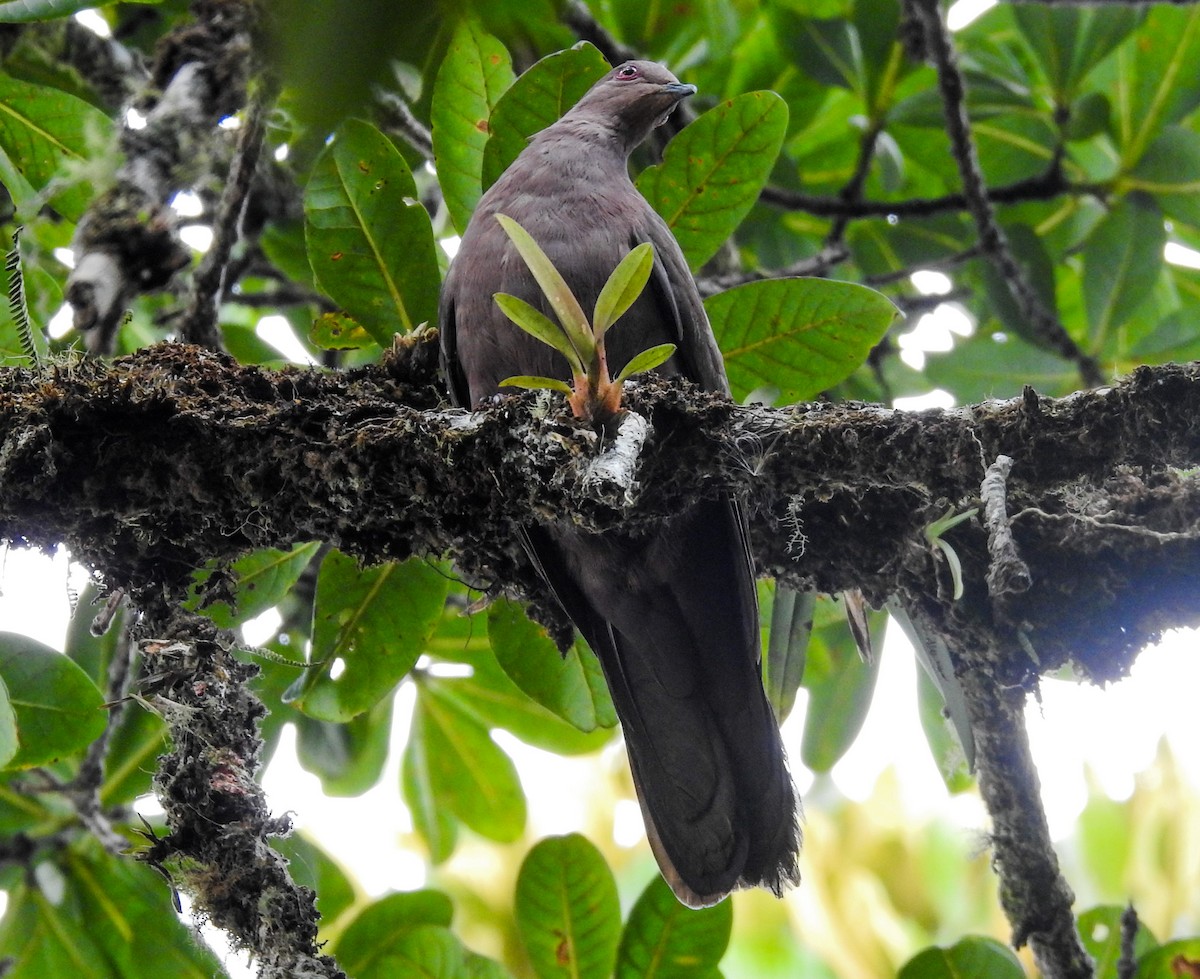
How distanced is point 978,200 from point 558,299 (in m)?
2.53

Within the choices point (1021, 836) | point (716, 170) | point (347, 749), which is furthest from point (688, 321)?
point (347, 749)

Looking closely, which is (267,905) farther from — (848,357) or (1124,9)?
(1124,9)

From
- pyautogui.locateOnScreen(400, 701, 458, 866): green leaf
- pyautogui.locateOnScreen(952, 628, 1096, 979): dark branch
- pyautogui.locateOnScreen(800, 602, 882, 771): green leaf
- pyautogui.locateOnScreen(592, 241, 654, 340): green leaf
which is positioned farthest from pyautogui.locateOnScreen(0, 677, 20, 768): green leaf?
pyautogui.locateOnScreen(800, 602, 882, 771): green leaf

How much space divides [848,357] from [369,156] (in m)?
1.36

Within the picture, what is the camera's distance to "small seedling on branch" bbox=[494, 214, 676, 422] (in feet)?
6.75

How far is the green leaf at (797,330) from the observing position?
9.92ft

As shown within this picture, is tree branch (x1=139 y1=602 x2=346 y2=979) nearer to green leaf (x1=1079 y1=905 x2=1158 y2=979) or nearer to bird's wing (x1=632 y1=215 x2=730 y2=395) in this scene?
bird's wing (x1=632 y1=215 x2=730 y2=395)

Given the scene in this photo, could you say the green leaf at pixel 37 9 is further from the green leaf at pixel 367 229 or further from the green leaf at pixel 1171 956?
the green leaf at pixel 1171 956

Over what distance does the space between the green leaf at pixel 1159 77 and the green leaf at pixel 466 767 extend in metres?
3.20

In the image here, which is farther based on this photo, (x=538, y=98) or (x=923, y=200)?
(x=923, y=200)

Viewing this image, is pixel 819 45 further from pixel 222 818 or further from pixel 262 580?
pixel 222 818

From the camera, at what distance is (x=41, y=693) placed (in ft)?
8.96

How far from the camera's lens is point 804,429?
2.30 m

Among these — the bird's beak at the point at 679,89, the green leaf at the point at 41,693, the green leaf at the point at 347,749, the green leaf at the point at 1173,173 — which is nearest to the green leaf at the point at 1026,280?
the green leaf at the point at 1173,173
